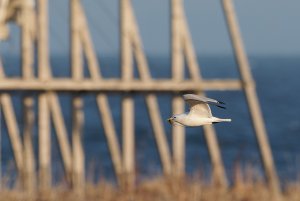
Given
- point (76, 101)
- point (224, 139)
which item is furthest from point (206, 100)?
point (224, 139)

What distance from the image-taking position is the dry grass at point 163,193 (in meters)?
20.8

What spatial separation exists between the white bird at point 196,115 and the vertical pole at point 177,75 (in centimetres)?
A: 1208

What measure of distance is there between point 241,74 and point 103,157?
33.1 meters

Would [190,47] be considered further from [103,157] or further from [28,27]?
[103,157]

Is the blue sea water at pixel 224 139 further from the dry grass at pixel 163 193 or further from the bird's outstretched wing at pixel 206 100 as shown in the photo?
the bird's outstretched wing at pixel 206 100

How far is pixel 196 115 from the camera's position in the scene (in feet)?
31.1

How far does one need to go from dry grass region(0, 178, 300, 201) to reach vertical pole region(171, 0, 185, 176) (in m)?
0.43

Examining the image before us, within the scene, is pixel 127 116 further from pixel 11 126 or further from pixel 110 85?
pixel 11 126

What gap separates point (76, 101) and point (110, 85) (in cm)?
129

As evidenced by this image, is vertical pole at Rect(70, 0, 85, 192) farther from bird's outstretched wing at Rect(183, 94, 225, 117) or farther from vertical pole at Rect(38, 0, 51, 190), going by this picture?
bird's outstretched wing at Rect(183, 94, 225, 117)

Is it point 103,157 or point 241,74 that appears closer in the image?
point 241,74

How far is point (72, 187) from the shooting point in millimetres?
22016

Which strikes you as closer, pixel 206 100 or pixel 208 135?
pixel 206 100

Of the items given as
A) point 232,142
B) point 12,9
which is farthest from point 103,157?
point 12,9
